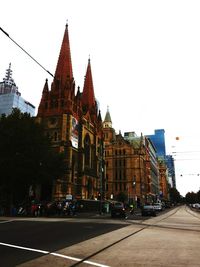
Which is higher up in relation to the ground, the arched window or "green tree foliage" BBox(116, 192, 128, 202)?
the arched window

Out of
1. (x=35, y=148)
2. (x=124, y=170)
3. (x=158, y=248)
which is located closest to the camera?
(x=158, y=248)

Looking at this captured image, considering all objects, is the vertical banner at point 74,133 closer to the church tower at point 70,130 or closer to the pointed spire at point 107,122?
the church tower at point 70,130

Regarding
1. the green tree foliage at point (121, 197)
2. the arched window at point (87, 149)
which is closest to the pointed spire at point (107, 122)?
the green tree foliage at point (121, 197)

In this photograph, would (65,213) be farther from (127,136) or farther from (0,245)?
(127,136)

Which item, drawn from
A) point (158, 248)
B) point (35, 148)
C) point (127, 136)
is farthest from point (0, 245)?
point (127, 136)

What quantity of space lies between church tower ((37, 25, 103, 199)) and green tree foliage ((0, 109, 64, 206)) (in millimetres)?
18216

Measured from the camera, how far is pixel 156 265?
7488mm

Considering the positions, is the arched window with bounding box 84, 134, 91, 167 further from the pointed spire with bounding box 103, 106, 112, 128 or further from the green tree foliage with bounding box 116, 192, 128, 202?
the pointed spire with bounding box 103, 106, 112, 128

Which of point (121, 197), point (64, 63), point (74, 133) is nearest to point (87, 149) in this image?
point (74, 133)

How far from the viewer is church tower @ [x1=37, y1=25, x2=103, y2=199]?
58.8 m

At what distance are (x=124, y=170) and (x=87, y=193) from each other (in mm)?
32239

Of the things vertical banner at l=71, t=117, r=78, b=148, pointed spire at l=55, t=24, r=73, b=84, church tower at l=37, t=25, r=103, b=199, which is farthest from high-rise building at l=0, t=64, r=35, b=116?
vertical banner at l=71, t=117, r=78, b=148

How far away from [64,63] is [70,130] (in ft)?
53.2

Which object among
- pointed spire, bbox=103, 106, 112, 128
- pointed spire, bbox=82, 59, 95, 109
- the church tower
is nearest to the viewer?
the church tower
